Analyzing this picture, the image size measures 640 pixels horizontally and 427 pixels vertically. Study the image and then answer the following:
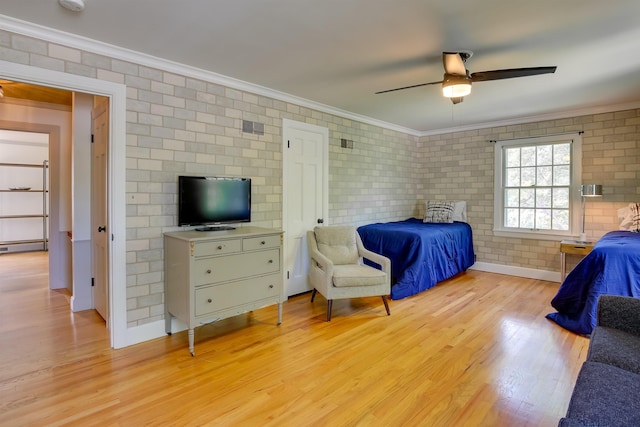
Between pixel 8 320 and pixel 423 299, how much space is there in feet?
14.8

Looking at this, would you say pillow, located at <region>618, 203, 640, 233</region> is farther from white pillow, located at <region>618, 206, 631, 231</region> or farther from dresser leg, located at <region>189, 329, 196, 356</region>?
dresser leg, located at <region>189, 329, 196, 356</region>

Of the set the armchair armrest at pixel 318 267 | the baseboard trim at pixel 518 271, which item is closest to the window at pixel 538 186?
the baseboard trim at pixel 518 271

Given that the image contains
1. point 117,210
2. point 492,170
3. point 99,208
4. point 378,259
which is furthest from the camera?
point 492,170

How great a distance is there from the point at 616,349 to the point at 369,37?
246 cm

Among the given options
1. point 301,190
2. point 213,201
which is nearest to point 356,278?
point 301,190

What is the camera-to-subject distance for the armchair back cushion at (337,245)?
13.6 ft

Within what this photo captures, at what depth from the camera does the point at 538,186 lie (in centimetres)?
530

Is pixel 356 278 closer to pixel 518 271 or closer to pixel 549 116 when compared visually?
pixel 518 271

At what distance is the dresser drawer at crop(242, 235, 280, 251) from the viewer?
3091 mm

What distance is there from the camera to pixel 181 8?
85.9 inches

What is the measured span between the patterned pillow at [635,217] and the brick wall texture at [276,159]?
27 centimetres

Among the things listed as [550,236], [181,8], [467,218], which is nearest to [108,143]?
[181,8]

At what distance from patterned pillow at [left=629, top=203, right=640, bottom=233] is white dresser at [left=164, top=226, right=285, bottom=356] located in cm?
440

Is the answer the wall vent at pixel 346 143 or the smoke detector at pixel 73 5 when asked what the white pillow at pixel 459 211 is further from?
the smoke detector at pixel 73 5
